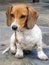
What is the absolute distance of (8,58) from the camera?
4004 millimetres

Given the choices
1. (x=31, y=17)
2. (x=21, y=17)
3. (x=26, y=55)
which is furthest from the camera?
(x=26, y=55)

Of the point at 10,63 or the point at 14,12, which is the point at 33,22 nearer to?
the point at 14,12

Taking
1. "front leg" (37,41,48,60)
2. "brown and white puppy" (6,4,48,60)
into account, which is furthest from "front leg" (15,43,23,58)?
"front leg" (37,41,48,60)

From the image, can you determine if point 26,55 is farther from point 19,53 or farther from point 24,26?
point 24,26

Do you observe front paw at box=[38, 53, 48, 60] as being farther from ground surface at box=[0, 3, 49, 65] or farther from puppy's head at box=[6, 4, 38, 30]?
puppy's head at box=[6, 4, 38, 30]

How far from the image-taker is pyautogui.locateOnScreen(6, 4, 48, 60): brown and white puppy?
3533 millimetres

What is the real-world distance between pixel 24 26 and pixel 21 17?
0.72ft

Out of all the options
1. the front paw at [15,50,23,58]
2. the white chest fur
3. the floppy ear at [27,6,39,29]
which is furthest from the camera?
the front paw at [15,50,23,58]

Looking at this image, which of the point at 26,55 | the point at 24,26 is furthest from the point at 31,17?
the point at 26,55

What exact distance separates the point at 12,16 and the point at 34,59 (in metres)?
0.76

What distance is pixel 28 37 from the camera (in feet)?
12.4

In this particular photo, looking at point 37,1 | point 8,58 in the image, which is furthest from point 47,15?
point 8,58

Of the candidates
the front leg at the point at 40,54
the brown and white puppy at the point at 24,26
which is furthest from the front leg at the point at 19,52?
the front leg at the point at 40,54

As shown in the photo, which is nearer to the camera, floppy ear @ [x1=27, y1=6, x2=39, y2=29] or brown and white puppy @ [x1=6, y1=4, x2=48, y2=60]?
brown and white puppy @ [x1=6, y1=4, x2=48, y2=60]
